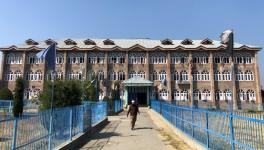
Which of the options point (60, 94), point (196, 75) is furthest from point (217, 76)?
point (60, 94)

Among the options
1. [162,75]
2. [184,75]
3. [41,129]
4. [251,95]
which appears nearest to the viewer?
[41,129]

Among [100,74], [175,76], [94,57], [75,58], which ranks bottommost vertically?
[175,76]

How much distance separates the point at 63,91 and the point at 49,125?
418 cm

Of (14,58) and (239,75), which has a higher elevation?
(14,58)

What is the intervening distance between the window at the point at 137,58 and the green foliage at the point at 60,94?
109ft

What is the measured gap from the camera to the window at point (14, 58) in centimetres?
4441

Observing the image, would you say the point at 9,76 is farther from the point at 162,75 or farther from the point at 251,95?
the point at 251,95

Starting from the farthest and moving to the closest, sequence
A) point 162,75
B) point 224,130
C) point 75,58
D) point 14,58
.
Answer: point 75,58 < point 14,58 < point 162,75 < point 224,130

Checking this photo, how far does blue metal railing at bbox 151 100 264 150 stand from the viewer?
483cm

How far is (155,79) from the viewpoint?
145ft

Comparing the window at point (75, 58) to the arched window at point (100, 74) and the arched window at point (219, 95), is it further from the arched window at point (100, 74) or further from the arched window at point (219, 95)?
the arched window at point (219, 95)

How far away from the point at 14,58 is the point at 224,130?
45.2m

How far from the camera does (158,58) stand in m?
44.9

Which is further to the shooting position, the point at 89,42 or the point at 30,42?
the point at 89,42
